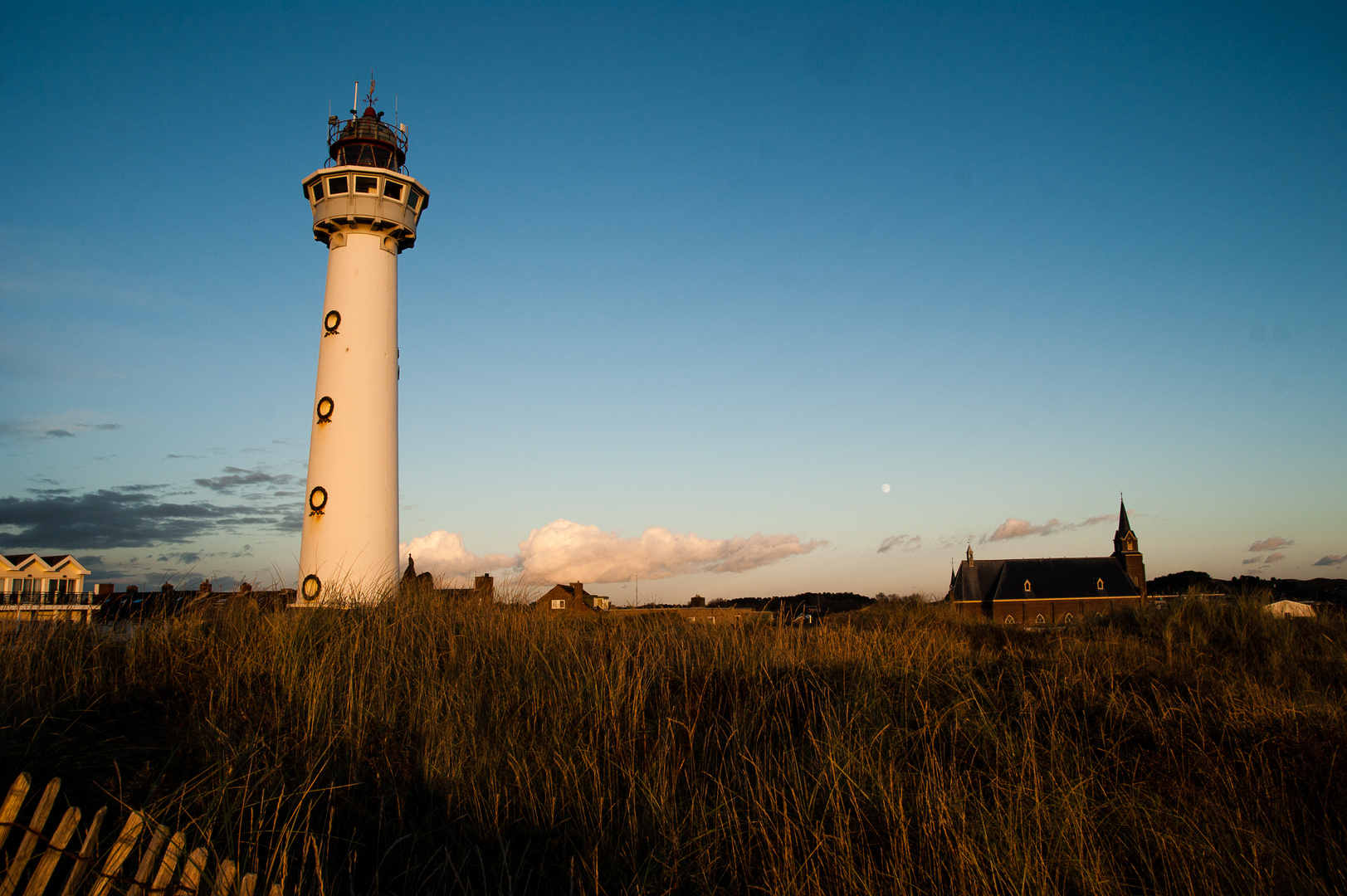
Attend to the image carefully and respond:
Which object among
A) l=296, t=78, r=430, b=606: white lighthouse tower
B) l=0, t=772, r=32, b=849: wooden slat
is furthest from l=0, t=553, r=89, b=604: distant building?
l=0, t=772, r=32, b=849: wooden slat

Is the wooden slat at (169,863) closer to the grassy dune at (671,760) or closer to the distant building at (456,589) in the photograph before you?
the grassy dune at (671,760)

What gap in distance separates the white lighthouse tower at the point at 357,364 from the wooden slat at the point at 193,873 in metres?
12.9

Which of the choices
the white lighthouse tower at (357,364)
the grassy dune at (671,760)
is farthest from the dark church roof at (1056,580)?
the grassy dune at (671,760)

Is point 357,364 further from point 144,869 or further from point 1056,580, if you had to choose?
point 1056,580

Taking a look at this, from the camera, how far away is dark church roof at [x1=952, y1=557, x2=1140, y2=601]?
70312mm

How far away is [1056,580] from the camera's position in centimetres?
7081

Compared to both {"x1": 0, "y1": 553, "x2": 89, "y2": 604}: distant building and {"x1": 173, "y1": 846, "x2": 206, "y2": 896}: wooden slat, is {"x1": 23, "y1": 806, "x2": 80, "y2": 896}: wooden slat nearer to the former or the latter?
{"x1": 173, "y1": 846, "x2": 206, "y2": 896}: wooden slat

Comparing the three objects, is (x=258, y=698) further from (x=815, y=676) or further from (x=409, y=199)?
(x=409, y=199)

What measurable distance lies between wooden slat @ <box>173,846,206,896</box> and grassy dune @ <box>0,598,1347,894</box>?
35 centimetres

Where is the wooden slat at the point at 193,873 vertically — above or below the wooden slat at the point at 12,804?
below

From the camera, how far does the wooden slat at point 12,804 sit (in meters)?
2.32

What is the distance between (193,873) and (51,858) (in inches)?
15.9

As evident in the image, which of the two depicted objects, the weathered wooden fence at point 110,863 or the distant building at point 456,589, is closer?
the weathered wooden fence at point 110,863

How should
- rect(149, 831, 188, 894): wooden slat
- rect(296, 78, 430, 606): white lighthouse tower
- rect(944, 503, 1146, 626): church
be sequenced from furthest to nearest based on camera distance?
rect(944, 503, 1146, 626): church → rect(296, 78, 430, 606): white lighthouse tower → rect(149, 831, 188, 894): wooden slat
